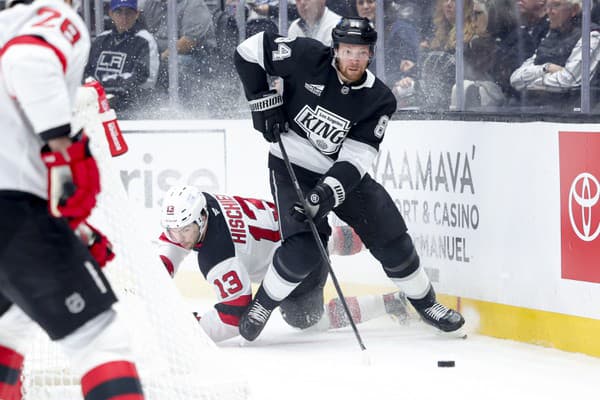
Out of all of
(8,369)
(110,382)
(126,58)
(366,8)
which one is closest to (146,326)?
(8,369)

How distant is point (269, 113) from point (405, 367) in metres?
1.15

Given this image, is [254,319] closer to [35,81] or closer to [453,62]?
[453,62]

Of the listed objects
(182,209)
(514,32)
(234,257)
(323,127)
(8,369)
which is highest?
(514,32)

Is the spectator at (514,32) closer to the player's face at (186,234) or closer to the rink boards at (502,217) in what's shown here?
the rink boards at (502,217)

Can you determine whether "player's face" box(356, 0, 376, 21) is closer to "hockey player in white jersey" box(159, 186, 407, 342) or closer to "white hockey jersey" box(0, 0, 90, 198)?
"hockey player in white jersey" box(159, 186, 407, 342)

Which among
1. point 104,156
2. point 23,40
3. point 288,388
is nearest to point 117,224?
point 104,156

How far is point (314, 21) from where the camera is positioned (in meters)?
6.40

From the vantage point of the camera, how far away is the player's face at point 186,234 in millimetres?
5223

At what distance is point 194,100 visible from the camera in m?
7.04

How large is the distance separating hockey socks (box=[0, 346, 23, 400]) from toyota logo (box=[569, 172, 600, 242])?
2.43 metres

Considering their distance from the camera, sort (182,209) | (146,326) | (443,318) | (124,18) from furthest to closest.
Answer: (124,18)
(443,318)
(182,209)
(146,326)

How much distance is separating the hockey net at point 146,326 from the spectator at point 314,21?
2399 millimetres

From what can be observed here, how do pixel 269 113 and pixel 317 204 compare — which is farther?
pixel 269 113

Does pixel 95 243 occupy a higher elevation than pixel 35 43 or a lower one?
lower
